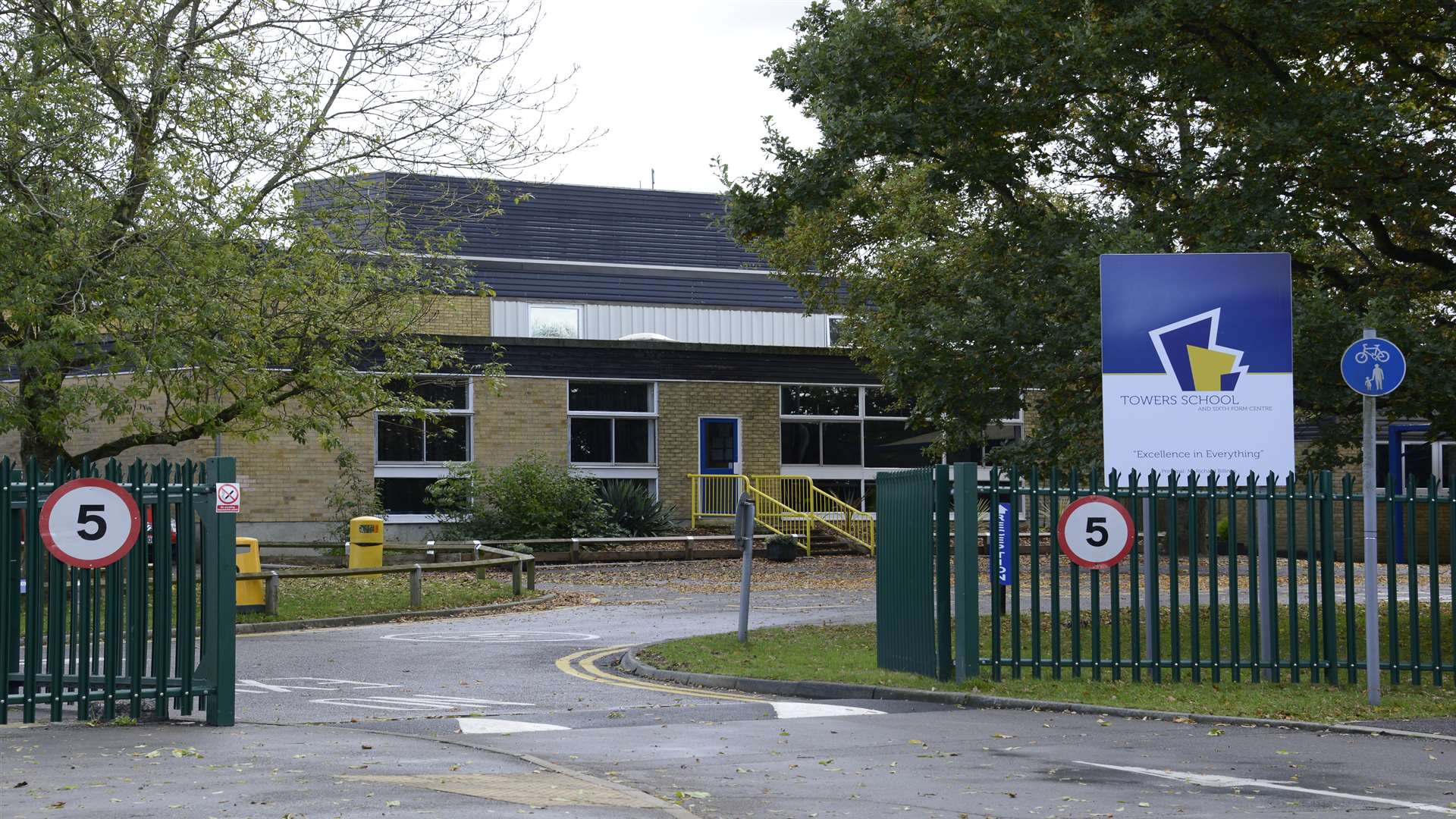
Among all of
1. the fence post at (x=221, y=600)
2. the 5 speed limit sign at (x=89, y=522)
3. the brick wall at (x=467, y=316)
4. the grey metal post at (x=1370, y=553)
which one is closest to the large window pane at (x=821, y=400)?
the brick wall at (x=467, y=316)

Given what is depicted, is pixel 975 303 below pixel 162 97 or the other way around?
below

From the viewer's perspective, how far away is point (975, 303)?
768 inches

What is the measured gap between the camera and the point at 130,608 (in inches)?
410

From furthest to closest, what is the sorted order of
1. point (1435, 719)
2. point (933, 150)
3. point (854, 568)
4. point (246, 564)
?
point (854, 568) < point (246, 564) < point (933, 150) < point (1435, 719)

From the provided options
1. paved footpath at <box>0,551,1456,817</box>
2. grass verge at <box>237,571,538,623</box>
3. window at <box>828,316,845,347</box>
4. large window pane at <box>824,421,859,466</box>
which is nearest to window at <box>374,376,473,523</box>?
grass verge at <box>237,571,538,623</box>

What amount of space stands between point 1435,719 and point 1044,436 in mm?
8147

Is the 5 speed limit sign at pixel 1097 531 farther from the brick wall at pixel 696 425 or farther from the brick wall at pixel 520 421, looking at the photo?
the brick wall at pixel 696 425

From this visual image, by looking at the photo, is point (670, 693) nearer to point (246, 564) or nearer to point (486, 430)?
point (246, 564)

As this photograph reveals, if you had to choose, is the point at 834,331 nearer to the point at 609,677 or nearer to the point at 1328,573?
the point at 609,677

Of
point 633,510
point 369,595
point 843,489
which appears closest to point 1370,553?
point 369,595

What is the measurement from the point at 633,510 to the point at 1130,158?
61.1 ft

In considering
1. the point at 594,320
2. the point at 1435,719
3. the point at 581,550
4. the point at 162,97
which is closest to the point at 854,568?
the point at 581,550

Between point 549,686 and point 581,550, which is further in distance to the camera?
point 581,550

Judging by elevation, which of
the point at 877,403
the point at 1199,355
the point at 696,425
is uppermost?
the point at 877,403
